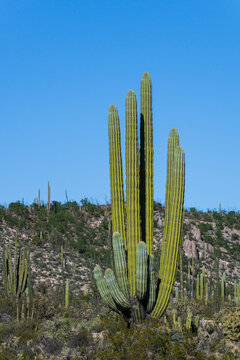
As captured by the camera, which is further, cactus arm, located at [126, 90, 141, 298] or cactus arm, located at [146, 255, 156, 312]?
cactus arm, located at [126, 90, 141, 298]

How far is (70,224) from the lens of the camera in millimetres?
40969

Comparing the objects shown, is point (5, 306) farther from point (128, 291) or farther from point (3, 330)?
point (128, 291)

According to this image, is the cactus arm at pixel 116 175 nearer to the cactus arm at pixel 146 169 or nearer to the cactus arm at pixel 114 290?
the cactus arm at pixel 146 169

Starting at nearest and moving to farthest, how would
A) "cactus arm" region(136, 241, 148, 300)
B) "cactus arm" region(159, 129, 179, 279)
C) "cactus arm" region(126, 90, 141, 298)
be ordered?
"cactus arm" region(136, 241, 148, 300)
"cactus arm" region(126, 90, 141, 298)
"cactus arm" region(159, 129, 179, 279)

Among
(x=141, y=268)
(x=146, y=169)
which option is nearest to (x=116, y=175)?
(x=146, y=169)

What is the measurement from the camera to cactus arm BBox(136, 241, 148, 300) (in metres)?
11.2

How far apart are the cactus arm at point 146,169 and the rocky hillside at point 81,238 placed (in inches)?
685

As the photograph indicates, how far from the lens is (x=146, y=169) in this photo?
1274 cm

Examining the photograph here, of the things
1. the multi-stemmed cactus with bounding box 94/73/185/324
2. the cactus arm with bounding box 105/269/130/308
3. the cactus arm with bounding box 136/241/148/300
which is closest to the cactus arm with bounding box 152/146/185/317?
the multi-stemmed cactus with bounding box 94/73/185/324

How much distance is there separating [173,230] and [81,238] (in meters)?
27.1

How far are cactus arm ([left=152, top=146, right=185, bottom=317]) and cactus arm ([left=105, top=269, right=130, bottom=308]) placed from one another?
2.60 ft

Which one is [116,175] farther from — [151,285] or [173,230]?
[151,285]

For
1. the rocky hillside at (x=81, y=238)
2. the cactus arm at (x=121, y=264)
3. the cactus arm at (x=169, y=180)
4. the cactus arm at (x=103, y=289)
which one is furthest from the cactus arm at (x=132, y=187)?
the rocky hillside at (x=81, y=238)

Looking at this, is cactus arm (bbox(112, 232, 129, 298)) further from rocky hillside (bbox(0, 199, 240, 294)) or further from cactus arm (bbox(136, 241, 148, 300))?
rocky hillside (bbox(0, 199, 240, 294))
